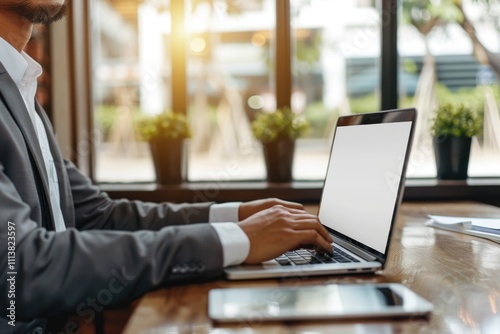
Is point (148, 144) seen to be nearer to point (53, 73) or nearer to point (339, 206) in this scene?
point (53, 73)

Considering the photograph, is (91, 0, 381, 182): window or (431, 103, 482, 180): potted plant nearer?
(431, 103, 482, 180): potted plant

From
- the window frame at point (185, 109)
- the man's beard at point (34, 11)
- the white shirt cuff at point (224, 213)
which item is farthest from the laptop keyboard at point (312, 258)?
the window frame at point (185, 109)

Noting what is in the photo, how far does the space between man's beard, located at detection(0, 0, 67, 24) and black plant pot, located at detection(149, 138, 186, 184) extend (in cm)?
113

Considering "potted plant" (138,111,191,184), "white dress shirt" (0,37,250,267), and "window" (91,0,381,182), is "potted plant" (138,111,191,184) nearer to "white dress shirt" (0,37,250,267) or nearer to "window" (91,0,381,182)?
"window" (91,0,381,182)

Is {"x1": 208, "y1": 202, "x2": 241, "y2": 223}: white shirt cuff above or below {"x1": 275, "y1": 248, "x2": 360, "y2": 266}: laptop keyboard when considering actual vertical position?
above

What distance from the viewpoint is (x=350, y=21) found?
2740mm

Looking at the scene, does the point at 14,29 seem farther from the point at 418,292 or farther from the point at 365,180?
the point at 418,292

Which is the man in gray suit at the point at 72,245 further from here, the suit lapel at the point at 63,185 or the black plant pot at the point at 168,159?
the black plant pot at the point at 168,159

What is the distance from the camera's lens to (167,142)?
8.47 ft

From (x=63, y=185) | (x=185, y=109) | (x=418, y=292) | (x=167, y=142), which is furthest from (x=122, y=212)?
(x=185, y=109)

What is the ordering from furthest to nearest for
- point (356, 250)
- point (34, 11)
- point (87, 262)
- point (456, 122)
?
point (456, 122) < point (34, 11) < point (356, 250) < point (87, 262)

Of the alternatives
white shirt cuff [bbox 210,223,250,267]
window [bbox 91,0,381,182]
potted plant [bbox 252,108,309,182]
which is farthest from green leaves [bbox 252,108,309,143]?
white shirt cuff [bbox 210,223,250,267]

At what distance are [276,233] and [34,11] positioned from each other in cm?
88

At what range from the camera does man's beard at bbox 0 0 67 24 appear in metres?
1.40
